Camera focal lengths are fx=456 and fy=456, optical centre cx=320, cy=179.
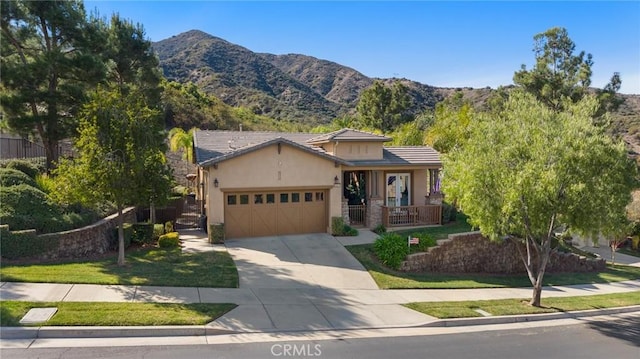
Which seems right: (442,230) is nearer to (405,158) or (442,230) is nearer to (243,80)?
(405,158)

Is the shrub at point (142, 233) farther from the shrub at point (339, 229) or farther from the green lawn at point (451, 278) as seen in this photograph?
the green lawn at point (451, 278)

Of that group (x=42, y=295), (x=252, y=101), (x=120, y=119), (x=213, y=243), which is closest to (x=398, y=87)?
(x=252, y=101)

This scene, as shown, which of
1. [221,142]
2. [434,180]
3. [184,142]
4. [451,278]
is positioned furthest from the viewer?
[184,142]

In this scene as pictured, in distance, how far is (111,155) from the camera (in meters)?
13.4

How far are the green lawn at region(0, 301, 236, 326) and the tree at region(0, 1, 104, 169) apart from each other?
399 inches

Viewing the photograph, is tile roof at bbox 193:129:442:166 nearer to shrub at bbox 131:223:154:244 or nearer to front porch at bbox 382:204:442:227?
front porch at bbox 382:204:442:227

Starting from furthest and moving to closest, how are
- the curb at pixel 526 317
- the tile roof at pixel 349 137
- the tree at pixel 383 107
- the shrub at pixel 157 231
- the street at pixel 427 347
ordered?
1. the tree at pixel 383 107
2. the tile roof at pixel 349 137
3. the shrub at pixel 157 231
4. the curb at pixel 526 317
5. the street at pixel 427 347

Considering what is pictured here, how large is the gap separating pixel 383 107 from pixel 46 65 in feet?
150

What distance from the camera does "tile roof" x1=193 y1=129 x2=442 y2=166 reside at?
1950 centimetres

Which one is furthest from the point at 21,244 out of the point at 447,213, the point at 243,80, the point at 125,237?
the point at 243,80

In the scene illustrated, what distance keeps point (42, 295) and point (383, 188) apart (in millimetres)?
16177

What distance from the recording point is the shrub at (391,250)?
1712 cm

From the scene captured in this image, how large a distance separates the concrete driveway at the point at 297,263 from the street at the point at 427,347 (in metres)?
3.95

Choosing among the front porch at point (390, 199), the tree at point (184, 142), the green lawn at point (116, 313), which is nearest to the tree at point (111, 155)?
the green lawn at point (116, 313)
